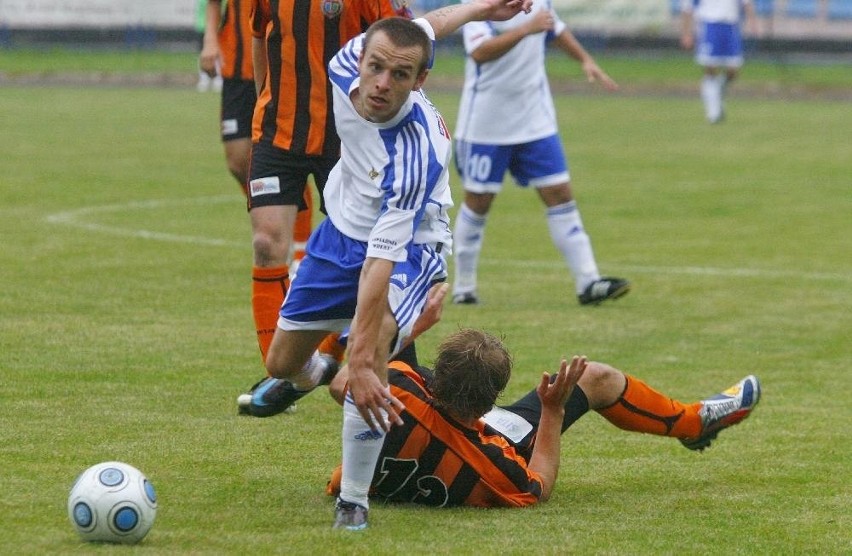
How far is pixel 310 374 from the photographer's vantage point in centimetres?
664

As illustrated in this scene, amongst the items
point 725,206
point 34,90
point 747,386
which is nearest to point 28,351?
point 747,386

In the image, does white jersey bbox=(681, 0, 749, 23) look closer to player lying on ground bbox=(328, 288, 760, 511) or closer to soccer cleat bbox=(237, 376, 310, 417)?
soccer cleat bbox=(237, 376, 310, 417)

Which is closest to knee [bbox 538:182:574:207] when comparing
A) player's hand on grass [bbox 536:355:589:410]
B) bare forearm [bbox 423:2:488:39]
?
bare forearm [bbox 423:2:488:39]

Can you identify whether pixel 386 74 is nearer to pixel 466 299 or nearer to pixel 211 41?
pixel 211 41

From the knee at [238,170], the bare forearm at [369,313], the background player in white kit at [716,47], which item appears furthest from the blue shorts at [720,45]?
the bare forearm at [369,313]

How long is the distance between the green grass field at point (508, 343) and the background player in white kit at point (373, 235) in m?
0.46

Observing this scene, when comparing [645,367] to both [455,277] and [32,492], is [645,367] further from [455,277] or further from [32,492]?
[32,492]

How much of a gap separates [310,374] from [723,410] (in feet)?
5.51

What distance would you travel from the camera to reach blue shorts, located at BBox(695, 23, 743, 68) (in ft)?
90.5

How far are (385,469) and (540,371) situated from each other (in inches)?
114

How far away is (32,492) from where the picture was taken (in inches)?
230

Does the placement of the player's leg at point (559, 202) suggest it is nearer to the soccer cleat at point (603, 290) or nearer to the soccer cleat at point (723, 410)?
the soccer cleat at point (603, 290)

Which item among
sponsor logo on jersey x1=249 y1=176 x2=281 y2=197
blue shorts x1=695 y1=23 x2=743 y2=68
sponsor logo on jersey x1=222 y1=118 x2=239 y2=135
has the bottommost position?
blue shorts x1=695 y1=23 x2=743 y2=68

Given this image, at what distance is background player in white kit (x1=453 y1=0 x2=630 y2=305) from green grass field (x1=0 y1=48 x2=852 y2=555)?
1.25ft
